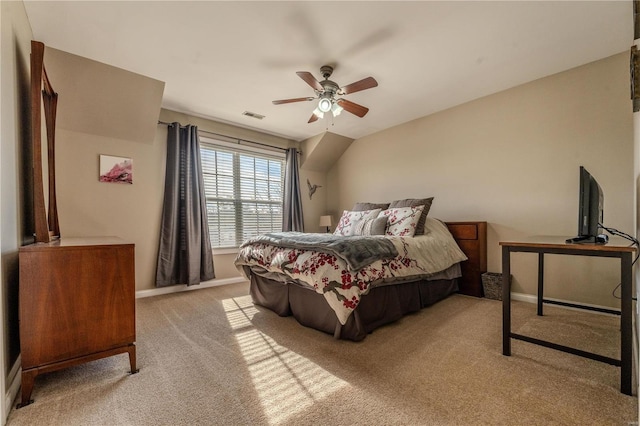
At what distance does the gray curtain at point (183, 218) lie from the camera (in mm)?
3578

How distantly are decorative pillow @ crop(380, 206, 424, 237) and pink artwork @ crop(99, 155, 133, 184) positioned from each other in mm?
3219

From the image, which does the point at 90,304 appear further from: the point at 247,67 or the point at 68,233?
the point at 247,67

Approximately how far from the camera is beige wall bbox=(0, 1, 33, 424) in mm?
1317

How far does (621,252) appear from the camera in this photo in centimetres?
136

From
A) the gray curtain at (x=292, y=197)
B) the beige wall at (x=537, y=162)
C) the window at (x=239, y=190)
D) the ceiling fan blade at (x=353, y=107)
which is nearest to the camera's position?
the beige wall at (x=537, y=162)

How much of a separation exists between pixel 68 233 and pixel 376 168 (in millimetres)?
4162

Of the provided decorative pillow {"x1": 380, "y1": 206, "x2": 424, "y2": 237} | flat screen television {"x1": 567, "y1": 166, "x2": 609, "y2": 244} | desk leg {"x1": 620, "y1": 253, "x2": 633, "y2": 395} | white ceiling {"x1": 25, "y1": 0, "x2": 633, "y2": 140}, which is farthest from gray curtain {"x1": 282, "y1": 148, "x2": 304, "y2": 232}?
desk leg {"x1": 620, "y1": 253, "x2": 633, "y2": 395}

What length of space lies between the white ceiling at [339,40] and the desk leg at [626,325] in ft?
5.97

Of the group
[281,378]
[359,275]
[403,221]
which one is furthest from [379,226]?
[281,378]

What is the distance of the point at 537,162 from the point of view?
9.67ft

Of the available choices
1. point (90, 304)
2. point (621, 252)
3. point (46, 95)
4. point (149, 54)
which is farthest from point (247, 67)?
point (621, 252)

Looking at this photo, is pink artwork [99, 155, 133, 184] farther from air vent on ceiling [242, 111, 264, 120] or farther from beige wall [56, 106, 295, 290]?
air vent on ceiling [242, 111, 264, 120]

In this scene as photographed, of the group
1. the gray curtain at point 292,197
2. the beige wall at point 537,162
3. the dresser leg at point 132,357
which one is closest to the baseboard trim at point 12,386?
the dresser leg at point 132,357

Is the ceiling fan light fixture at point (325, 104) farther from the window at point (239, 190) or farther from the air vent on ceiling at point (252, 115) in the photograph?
the window at point (239, 190)
